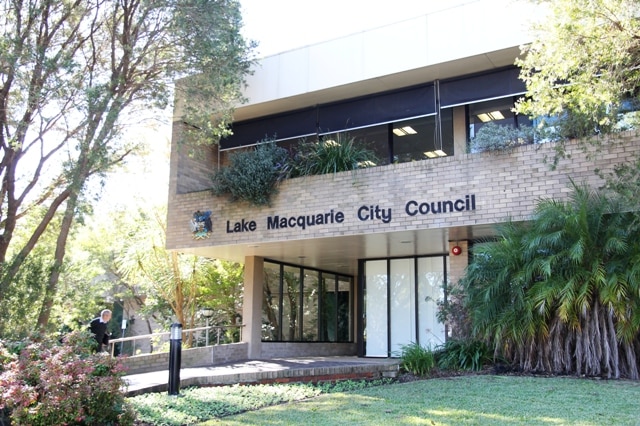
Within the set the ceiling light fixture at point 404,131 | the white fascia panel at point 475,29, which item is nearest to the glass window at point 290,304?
the ceiling light fixture at point 404,131

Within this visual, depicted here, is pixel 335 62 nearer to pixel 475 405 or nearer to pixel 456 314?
pixel 456 314

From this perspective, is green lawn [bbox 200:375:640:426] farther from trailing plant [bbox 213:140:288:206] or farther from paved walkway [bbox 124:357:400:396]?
trailing plant [bbox 213:140:288:206]

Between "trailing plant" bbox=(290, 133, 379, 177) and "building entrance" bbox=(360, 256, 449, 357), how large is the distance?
363cm

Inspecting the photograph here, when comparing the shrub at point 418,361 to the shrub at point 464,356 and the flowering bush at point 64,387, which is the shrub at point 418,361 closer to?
the shrub at point 464,356

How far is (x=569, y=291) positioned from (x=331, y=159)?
633cm

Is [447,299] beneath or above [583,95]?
beneath

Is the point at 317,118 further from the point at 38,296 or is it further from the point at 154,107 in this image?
the point at 38,296

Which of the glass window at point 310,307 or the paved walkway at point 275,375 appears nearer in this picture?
the paved walkway at point 275,375

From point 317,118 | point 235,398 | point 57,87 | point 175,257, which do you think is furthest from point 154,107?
point 235,398

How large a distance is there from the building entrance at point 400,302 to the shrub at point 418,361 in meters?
3.89

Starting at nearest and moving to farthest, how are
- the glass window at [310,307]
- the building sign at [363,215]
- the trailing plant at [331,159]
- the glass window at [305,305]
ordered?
the building sign at [363,215]
the trailing plant at [331,159]
the glass window at [305,305]
the glass window at [310,307]

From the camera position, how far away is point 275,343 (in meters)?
18.1

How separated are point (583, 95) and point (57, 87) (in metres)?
9.77

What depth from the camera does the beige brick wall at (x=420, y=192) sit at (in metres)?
12.1
